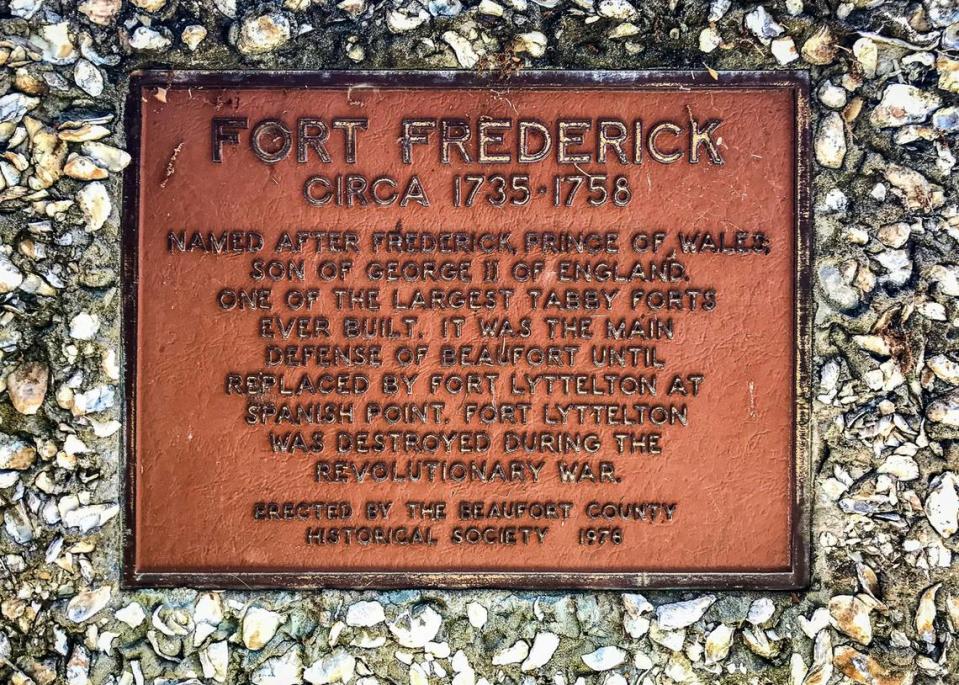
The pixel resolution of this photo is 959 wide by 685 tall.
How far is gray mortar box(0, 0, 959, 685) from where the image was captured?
2600 mm

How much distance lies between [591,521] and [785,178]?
1.26 meters

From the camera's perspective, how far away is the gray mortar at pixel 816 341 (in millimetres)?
2600

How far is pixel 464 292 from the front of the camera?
103 inches

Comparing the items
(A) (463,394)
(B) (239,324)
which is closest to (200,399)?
(B) (239,324)

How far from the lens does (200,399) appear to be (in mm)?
2611

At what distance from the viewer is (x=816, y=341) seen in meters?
2.62

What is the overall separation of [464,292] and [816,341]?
114 centimetres

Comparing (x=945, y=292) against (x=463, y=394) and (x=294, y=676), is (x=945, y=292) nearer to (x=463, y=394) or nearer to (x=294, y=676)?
(x=463, y=394)

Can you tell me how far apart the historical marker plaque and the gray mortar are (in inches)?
3.5

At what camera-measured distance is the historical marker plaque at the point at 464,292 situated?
2.60 m

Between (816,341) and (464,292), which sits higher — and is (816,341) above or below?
below

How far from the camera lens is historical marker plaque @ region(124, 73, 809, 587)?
2596 mm

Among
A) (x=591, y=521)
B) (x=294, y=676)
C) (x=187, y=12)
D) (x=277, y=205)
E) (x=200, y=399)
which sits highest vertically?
(x=187, y=12)

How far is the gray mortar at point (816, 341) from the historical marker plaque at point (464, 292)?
3.5 inches
